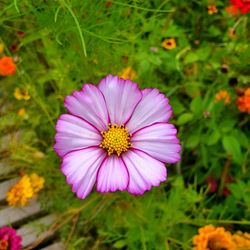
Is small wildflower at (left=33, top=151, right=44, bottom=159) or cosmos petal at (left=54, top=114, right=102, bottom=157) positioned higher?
small wildflower at (left=33, top=151, right=44, bottom=159)

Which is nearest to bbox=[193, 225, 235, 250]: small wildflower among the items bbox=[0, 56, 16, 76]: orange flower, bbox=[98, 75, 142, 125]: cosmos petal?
bbox=[98, 75, 142, 125]: cosmos petal

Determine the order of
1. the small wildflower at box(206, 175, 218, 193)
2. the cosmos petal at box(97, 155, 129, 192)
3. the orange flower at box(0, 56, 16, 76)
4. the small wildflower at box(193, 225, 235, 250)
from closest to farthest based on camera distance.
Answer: the cosmos petal at box(97, 155, 129, 192), the small wildflower at box(193, 225, 235, 250), the orange flower at box(0, 56, 16, 76), the small wildflower at box(206, 175, 218, 193)

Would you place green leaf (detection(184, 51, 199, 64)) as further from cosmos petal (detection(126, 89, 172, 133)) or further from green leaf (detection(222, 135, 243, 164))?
cosmos petal (detection(126, 89, 172, 133))

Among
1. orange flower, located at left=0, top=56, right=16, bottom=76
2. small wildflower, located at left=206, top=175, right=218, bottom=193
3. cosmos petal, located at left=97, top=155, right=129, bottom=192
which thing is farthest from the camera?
small wildflower, located at left=206, top=175, right=218, bottom=193

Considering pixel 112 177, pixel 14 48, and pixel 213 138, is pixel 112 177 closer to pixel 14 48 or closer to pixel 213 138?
pixel 213 138

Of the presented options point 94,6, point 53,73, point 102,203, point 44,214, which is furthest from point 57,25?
point 44,214

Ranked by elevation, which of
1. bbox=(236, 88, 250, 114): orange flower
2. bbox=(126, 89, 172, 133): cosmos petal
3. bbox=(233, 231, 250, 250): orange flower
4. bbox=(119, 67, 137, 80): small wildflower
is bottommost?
bbox=(233, 231, 250, 250): orange flower

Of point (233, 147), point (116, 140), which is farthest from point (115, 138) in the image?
point (233, 147)

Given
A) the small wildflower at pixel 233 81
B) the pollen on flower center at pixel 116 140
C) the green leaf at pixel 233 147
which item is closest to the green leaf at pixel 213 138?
the green leaf at pixel 233 147
